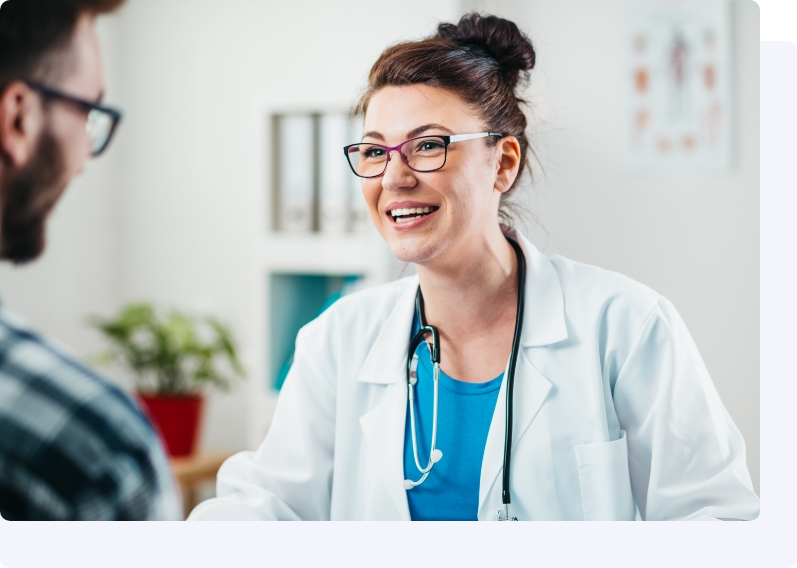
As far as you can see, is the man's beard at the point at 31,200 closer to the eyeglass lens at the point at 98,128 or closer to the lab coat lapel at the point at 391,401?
the eyeglass lens at the point at 98,128

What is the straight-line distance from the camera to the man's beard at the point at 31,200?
3.58 feet

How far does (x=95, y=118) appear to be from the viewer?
1156 mm

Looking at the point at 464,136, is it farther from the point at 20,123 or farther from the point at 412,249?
the point at 20,123

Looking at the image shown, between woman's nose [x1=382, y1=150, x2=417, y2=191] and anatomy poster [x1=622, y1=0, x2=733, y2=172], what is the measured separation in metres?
0.39

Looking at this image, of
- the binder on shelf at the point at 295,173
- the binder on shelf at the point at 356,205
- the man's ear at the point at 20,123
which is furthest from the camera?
the binder on shelf at the point at 295,173

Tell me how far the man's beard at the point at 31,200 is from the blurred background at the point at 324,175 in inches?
1.3

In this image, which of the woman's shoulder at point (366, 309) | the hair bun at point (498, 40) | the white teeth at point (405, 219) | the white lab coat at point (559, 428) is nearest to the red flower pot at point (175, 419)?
the white lab coat at point (559, 428)

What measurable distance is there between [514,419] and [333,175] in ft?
1.77

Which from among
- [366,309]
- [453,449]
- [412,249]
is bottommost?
[453,449]

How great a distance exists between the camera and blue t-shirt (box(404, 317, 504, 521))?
1171 mm

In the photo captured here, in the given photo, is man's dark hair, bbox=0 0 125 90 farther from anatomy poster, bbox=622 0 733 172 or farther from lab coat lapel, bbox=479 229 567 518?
anatomy poster, bbox=622 0 733 172

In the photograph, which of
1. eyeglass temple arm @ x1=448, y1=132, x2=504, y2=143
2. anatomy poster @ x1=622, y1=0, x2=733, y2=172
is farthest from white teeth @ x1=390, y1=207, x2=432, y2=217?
anatomy poster @ x1=622, y1=0, x2=733, y2=172

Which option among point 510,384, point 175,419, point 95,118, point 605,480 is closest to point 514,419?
point 510,384

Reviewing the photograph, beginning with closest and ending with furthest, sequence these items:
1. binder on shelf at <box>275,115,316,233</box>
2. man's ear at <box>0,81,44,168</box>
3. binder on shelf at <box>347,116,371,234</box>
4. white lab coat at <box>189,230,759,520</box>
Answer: man's ear at <box>0,81,44,168</box> → white lab coat at <box>189,230,759,520</box> → binder on shelf at <box>347,116,371,234</box> → binder on shelf at <box>275,115,316,233</box>
